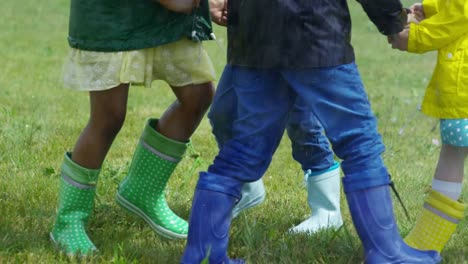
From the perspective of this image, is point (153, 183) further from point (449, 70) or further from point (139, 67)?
point (449, 70)

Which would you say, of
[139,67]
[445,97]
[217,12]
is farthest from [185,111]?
[445,97]

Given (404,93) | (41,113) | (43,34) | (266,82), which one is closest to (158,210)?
(266,82)

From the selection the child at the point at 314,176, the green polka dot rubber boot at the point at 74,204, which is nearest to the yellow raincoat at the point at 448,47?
the child at the point at 314,176

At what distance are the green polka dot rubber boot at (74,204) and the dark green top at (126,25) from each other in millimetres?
480

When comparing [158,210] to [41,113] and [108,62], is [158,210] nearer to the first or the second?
[108,62]

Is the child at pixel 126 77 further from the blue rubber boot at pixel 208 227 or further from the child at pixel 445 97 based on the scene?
the child at pixel 445 97

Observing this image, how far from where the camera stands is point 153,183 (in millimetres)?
3584

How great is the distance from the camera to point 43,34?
35.4 feet

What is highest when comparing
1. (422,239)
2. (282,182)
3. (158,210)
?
(422,239)

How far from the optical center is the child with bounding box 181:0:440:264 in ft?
9.21

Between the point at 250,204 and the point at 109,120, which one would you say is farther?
the point at 250,204

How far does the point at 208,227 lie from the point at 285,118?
0.45 metres

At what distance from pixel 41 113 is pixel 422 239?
3.54m

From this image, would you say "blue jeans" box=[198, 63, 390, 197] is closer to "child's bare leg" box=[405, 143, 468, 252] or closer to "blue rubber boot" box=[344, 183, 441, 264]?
"blue rubber boot" box=[344, 183, 441, 264]
